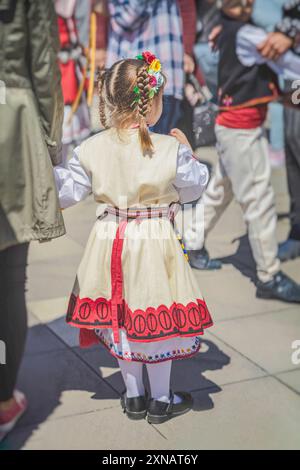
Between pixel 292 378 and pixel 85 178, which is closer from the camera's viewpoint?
pixel 85 178

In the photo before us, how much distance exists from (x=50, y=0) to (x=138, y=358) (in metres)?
1.54

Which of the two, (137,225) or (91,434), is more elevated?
(137,225)

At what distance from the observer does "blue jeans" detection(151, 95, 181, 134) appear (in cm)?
365

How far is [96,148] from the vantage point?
337 centimetres

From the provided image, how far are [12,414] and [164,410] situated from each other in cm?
67

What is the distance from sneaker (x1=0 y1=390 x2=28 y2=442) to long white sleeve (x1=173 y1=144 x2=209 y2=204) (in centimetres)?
117

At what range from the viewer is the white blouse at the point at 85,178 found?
3367mm

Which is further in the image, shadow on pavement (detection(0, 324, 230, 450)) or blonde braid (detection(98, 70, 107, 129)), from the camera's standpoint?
shadow on pavement (detection(0, 324, 230, 450))

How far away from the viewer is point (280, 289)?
195 inches

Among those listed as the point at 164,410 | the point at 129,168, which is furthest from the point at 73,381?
the point at 129,168

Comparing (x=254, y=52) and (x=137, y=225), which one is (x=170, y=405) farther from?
(x=254, y=52)

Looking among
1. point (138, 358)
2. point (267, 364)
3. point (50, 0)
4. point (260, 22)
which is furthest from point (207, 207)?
point (50, 0)

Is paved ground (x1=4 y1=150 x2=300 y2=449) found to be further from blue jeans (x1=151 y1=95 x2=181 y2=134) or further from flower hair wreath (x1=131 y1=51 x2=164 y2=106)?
flower hair wreath (x1=131 y1=51 x2=164 y2=106)

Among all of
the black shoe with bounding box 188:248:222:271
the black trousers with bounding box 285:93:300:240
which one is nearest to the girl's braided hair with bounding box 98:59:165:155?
the black shoe with bounding box 188:248:222:271
